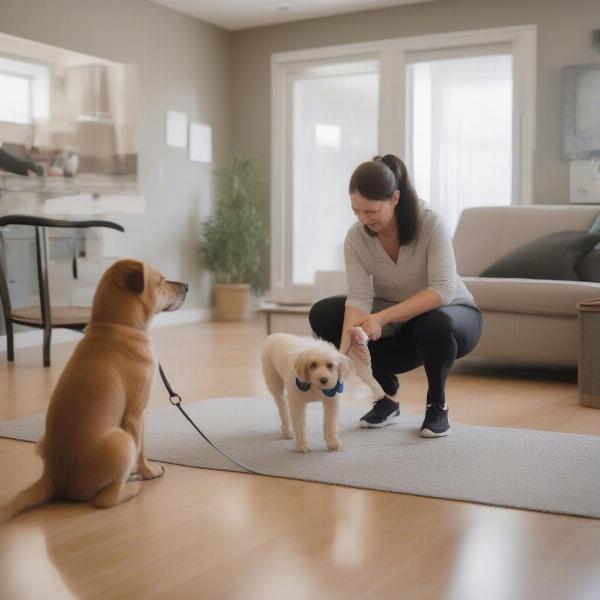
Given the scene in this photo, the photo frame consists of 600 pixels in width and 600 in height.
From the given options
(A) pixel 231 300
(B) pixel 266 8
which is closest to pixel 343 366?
(A) pixel 231 300

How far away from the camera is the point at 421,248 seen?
2.84 meters

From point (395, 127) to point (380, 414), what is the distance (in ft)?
13.7

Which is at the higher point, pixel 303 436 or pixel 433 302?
pixel 433 302

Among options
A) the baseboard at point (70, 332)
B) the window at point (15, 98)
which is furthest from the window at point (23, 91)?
the baseboard at point (70, 332)

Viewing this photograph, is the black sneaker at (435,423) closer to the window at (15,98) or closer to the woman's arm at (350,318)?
the woman's arm at (350,318)

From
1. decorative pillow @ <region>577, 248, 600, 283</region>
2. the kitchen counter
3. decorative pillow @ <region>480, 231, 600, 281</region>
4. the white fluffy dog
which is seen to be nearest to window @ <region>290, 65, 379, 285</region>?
the kitchen counter

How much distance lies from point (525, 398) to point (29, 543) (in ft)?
7.76

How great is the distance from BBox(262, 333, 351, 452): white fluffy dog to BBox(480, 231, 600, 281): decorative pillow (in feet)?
6.74

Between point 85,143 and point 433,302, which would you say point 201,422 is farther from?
point 85,143

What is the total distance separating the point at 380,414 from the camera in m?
2.95

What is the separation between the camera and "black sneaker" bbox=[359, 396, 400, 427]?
2926 millimetres

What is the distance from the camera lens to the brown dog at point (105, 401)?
197 centimetres

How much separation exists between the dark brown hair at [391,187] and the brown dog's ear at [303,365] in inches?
22.1

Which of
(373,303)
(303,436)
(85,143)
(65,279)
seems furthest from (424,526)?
(85,143)
